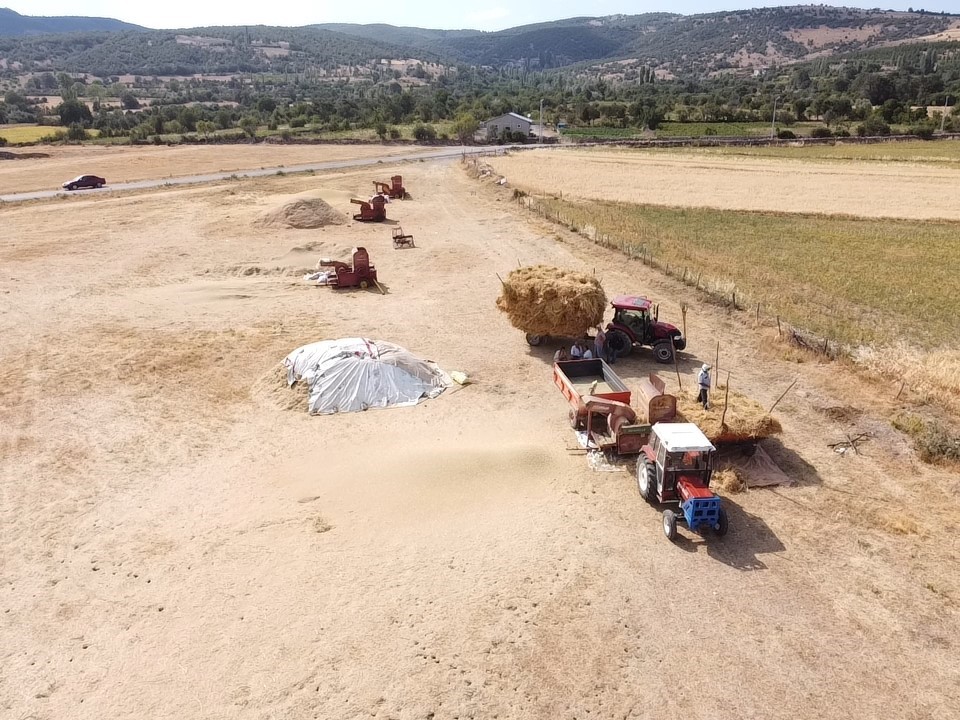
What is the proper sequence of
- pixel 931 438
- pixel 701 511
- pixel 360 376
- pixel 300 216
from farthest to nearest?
pixel 300 216 < pixel 360 376 < pixel 931 438 < pixel 701 511

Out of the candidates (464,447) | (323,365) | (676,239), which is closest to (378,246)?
(676,239)

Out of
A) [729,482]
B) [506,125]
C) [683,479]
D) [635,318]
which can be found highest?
[506,125]

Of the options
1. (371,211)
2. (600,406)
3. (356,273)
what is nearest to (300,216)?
(371,211)

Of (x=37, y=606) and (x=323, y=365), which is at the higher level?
(x=323, y=365)

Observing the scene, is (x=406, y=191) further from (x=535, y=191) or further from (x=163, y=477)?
(x=163, y=477)

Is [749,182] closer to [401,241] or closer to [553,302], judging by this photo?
[401,241]

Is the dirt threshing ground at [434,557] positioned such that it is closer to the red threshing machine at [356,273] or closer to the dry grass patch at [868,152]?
the red threshing machine at [356,273]

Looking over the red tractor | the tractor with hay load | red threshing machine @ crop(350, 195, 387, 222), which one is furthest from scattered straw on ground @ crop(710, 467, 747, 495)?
red threshing machine @ crop(350, 195, 387, 222)

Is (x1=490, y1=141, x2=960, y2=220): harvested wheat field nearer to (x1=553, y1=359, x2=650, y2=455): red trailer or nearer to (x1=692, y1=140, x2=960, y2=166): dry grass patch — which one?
(x1=692, y1=140, x2=960, y2=166): dry grass patch
